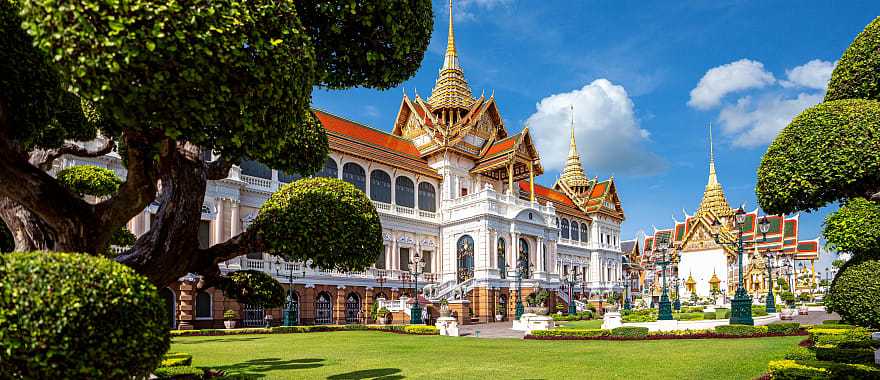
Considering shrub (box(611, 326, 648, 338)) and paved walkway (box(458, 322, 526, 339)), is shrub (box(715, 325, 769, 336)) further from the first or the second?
paved walkway (box(458, 322, 526, 339))

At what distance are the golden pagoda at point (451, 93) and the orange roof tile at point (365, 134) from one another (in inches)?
158

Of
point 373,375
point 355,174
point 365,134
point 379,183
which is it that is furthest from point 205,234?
point 373,375

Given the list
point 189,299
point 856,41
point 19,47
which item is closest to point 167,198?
point 19,47

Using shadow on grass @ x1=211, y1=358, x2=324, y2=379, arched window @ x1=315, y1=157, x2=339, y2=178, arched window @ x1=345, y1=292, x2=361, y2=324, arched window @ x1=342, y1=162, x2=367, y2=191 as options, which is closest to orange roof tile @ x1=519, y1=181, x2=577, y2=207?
arched window @ x1=342, y1=162, x2=367, y2=191

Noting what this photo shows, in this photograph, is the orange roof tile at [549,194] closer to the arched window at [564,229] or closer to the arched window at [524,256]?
the arched window at [564,229]

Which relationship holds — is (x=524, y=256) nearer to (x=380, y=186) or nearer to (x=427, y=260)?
(x=427, y=260)

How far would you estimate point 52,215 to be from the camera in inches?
222

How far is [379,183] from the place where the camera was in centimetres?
3994

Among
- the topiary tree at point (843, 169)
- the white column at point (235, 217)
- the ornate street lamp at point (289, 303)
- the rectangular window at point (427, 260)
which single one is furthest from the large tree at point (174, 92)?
the rectangular window at point (427, 260)

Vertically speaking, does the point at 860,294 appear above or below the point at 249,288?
below

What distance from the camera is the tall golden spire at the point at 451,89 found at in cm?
4803

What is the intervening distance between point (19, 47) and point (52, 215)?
4.97ft

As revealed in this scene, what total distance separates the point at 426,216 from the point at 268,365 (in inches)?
1114

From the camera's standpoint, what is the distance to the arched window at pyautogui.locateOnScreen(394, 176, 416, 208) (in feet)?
135
